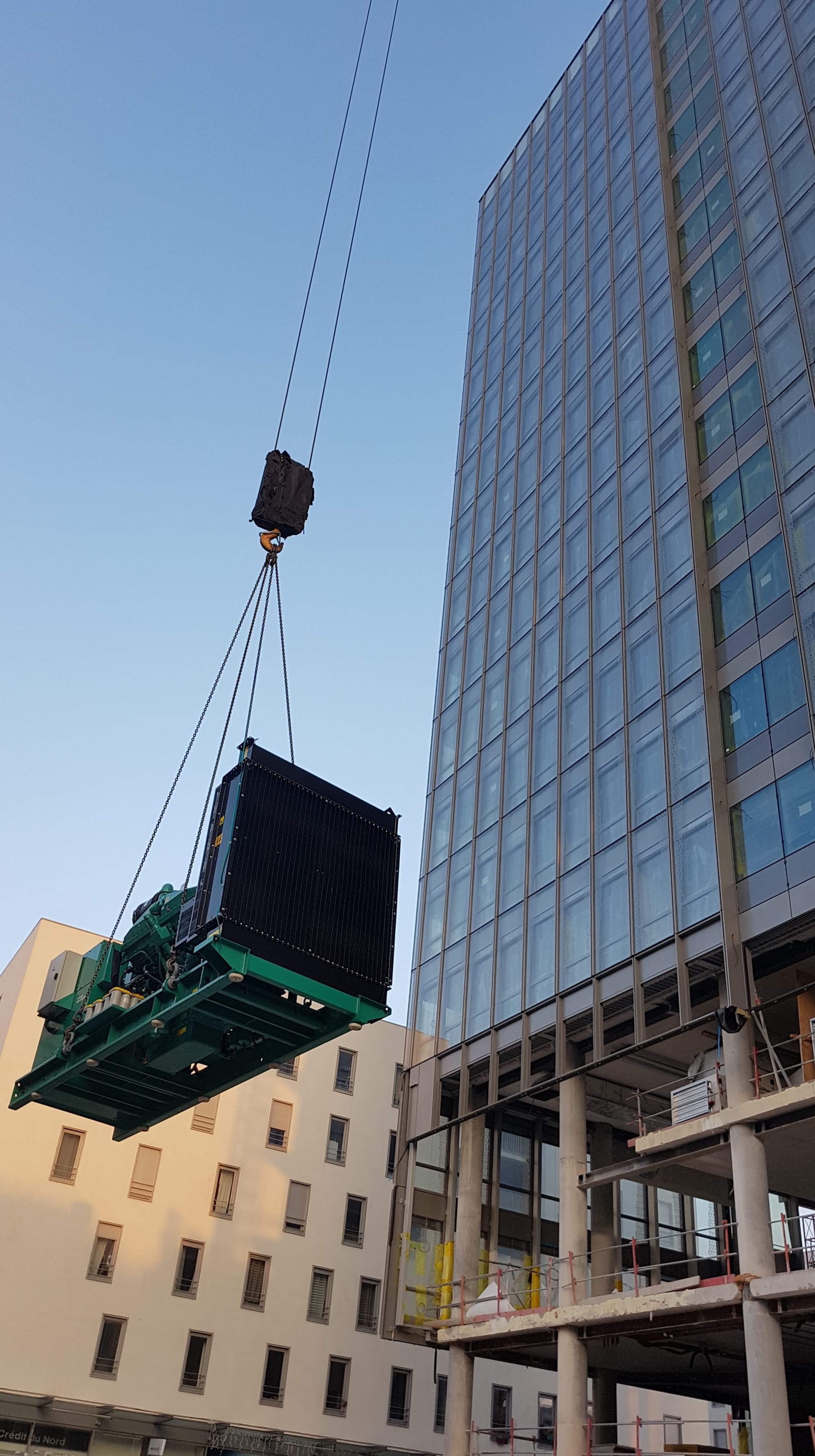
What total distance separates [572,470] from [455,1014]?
17.5 meters

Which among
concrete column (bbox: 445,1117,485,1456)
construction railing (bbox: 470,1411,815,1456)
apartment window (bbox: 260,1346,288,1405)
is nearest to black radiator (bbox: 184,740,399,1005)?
construction railing (bbox: 470,1411,815,1456)

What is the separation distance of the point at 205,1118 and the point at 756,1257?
2686cm

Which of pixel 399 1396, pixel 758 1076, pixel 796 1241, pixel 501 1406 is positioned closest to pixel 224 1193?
pixel 399 1396

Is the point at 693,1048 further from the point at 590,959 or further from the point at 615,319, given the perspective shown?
the point at 615,319

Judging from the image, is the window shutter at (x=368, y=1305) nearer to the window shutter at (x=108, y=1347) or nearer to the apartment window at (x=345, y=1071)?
the apartment window at (x=345, y=1071)

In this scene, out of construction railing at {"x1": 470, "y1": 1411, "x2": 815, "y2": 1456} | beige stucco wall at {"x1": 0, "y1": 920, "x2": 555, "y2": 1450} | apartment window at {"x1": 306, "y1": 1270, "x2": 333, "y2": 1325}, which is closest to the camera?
construction railing at {"x1": 470, "y1": 1411, "x2": 815, "y2": 1456}

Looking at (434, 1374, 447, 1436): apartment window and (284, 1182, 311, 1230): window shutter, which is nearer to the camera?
(284, 1182, 311, 1230): window shutter

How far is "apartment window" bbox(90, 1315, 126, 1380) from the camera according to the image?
1527 inches

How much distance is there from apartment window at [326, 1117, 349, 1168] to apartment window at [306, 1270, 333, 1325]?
13.2 ft

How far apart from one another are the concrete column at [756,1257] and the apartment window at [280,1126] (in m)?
25.7

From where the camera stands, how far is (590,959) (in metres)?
28.9

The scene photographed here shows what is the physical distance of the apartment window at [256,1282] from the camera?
4303cm

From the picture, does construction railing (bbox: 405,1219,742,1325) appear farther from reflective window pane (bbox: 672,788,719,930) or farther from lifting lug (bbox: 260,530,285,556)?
lifting lug (bbox: 260,530,285,556)

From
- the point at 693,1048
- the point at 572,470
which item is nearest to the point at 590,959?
the point at 693,1048
